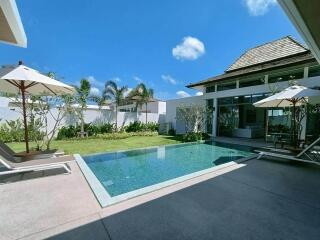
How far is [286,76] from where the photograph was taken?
1296 centimetres

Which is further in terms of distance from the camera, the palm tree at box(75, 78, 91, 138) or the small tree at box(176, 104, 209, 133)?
the small tree at box(176, 104, 209, 133)

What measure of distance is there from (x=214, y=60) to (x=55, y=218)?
85.1ft

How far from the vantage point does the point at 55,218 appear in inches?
135

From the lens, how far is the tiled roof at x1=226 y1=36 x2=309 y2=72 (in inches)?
588

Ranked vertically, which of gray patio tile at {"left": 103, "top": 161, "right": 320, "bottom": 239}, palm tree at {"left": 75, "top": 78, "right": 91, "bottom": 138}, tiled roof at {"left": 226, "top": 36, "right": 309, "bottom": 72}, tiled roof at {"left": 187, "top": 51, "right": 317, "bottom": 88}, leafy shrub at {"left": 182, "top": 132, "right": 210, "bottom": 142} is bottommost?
gray patio tile at {"left": 103, "top": 161, "right": 320, "bottom": 239}

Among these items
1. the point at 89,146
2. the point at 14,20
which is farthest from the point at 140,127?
the point at 14,20

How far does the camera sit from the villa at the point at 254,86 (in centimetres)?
1222

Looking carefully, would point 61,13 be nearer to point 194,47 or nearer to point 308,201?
point 308,201

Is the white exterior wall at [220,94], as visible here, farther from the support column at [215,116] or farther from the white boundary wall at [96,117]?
the white boundary wall at [96,117]

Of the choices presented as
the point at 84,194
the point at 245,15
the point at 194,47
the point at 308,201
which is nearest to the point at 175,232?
the point at 84,194

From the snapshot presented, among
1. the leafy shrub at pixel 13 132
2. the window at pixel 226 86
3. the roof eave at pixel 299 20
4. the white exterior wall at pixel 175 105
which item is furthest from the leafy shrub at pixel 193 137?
the roof eave at pixel 299 20

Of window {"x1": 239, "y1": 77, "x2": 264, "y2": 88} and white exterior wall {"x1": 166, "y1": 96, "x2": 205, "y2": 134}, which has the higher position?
window {"x1": 239, "y1": 77, "x2": 264, "y2": 88}

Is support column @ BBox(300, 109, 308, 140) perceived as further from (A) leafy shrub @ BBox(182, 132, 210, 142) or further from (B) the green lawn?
(B) the green lawn

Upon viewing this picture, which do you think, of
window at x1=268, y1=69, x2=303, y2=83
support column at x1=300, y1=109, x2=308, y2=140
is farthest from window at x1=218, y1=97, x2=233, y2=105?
support column at x1=300, y1=109, x2=308, y2=140
